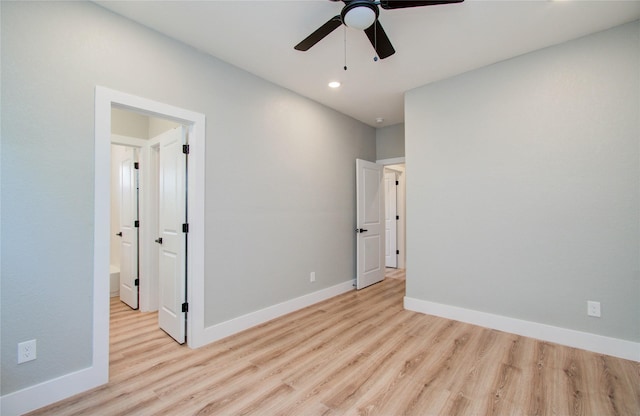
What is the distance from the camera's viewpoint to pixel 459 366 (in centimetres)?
227

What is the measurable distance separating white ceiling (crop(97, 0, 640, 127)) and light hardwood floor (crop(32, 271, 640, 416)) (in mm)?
2785

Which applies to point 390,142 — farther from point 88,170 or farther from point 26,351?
point 26,351

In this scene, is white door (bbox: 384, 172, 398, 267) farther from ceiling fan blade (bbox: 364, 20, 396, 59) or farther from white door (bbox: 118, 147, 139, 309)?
white door (bbox: 118, 147, 139, 309)

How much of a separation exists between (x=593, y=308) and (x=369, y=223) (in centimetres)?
279

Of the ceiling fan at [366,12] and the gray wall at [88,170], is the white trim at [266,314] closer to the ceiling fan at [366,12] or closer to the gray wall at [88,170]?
the gray wall at [88,170]

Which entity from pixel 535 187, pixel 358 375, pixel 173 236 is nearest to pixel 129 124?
pixel 173 236

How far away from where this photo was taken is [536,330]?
2742 millimetres

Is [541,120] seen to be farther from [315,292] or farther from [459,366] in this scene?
[315,292]

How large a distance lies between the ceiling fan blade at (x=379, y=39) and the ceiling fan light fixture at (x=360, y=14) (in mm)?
105

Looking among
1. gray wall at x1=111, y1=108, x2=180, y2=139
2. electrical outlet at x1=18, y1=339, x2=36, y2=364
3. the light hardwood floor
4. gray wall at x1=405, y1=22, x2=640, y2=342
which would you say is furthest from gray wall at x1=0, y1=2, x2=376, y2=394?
gray wall at x1=405, y1=22, x2=640, y2=342

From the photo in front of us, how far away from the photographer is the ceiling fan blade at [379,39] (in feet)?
6.22

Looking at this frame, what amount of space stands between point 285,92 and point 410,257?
2604mm

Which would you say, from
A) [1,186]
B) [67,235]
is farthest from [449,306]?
[1,186]

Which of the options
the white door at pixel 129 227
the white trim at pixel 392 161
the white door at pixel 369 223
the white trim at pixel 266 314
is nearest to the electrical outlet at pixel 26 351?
the white trim at pixel 266 314
